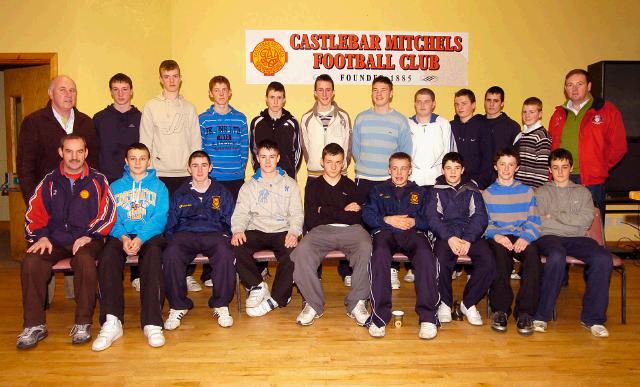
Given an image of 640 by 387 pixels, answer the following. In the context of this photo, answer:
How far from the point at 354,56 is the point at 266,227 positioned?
2702 mm

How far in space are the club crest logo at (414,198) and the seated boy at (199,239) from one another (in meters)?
1.41

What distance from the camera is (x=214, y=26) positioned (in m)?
5.77

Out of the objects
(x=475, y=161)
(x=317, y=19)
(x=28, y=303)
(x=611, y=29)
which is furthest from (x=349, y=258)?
(x=611, y=29)

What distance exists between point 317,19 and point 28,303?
13.5 ft

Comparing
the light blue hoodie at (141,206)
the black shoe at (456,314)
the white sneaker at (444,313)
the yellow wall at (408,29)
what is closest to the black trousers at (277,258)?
the light blue hoodie at (141,206)

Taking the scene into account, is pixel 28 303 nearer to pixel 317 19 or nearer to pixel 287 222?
pixel 287 222

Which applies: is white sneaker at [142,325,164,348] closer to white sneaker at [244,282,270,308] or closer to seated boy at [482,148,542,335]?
white sneaker at [244,282,270,308]

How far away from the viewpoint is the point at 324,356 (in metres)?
3.07

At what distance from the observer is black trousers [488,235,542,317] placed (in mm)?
3539

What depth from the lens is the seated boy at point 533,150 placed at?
169 inches

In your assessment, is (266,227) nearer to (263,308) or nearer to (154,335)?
(263,308)

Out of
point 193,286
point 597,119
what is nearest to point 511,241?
point 597,119

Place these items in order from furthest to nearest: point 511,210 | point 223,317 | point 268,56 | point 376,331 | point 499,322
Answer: point 268,56 < point 511,210 < point 223,317 < point 499,322 < point 376,331

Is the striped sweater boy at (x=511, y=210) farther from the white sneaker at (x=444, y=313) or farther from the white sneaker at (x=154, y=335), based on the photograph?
the white sneaker at (x=154, y=335)
